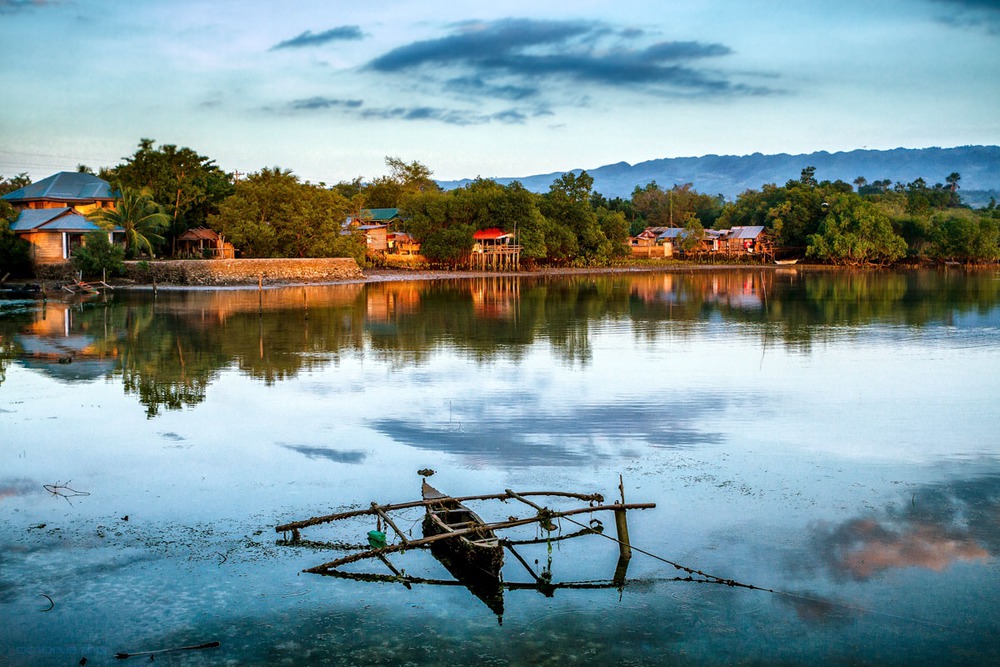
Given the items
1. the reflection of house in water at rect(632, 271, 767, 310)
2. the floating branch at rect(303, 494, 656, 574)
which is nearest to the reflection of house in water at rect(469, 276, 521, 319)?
the reflection of house in water at rect(632, 271, 767, 310)

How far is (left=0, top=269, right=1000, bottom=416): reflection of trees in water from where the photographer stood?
1051 inches

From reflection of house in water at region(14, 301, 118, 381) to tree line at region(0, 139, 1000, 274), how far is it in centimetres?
2337

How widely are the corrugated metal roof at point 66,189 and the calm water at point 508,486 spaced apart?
137ft

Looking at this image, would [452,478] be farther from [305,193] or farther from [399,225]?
[399,225]

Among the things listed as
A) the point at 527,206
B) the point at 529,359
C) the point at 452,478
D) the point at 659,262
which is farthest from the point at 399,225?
the point at 452,478

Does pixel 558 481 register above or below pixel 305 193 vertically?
below

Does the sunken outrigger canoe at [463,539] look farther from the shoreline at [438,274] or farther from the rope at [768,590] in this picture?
the shoreline at [438,274]

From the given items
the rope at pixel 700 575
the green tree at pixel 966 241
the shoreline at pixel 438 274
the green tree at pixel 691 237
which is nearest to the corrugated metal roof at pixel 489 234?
the shoreline at pixel 438 274

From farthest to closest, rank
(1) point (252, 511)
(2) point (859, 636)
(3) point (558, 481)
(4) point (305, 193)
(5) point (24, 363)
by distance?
(4) point (305, 193) → (5) point (24, 363) → (3) point (558, 481) → (1) point (252, 511) → (2) point (859, 636)

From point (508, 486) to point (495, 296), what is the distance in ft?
140

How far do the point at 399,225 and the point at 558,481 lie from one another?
80.7 metres

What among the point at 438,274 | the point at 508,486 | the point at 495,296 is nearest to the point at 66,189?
the point at 438,274

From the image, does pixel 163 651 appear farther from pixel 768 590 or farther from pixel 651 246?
pixel 651 246

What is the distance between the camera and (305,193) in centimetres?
6819
